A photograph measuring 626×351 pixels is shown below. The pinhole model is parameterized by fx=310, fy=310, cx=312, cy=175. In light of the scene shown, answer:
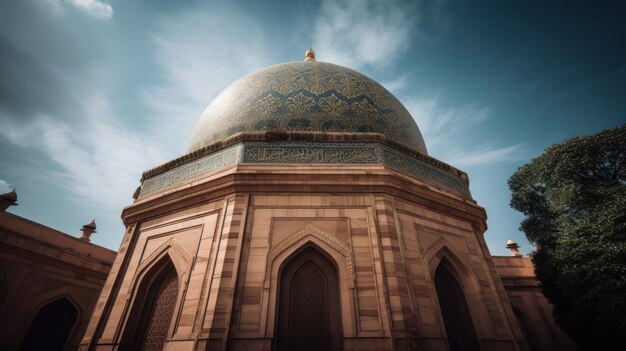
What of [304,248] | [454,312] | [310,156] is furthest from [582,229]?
[304,248]

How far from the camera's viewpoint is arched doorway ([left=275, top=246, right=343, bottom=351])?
402cm

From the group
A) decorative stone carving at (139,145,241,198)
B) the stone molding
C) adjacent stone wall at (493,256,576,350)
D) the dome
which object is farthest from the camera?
adjacent stone wall at (493,256,576,350)

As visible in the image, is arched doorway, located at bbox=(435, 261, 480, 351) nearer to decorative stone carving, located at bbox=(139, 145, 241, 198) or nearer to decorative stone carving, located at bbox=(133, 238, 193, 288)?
decorative stone carving, located at bbox=(139, 145, 241, 198)

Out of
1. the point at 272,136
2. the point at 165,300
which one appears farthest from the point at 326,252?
the point at 165,300

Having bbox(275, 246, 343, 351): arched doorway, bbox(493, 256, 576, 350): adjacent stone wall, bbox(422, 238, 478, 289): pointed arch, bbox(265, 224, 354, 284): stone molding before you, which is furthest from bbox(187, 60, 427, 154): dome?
bbox(493, 256, 576, 350): adjacent stone wall

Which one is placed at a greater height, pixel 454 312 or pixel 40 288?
pixel 40 288

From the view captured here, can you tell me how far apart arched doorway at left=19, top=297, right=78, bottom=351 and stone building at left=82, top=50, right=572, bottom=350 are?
159 inches

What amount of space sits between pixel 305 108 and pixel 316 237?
3.05 meters

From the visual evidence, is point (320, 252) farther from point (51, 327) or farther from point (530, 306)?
point (530, 306)

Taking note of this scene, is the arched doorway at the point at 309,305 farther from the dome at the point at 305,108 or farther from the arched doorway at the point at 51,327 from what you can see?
the arched doorway at the point at 51,327

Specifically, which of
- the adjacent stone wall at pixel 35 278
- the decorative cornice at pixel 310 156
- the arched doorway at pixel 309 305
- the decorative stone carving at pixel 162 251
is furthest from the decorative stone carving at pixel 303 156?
the adjacent stone wall at pixel 35 278

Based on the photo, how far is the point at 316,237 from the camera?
15.1 ft

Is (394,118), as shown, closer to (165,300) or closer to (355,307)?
(355,307)

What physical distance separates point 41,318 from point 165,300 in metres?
5.25
